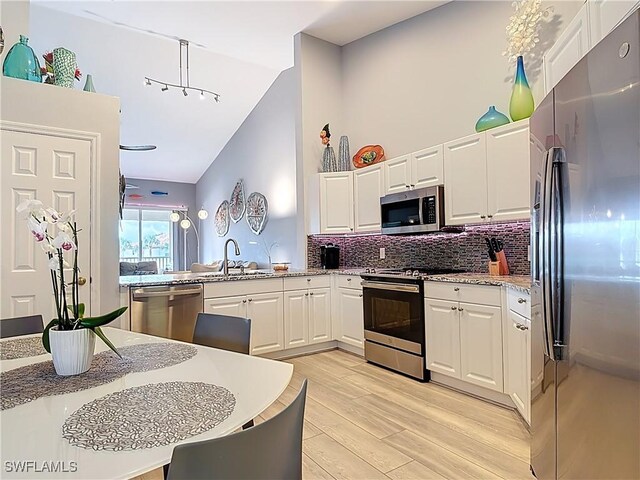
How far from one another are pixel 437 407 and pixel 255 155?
624cm

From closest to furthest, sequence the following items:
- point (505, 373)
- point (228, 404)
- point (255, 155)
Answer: point (228, 404) → point (505, 373) → point (255, 155)

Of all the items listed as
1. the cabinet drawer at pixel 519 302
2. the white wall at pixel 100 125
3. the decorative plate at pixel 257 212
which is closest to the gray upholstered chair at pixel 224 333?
the white wall at pixel 100 125

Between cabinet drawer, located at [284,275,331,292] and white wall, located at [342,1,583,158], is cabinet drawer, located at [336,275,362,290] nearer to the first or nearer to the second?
cabinet drawer, located at [284,275,331,292]

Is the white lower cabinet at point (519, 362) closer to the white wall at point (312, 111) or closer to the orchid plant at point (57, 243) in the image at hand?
the orchid plant at point (57, 243)

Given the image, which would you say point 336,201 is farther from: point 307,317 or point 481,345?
point 481,345

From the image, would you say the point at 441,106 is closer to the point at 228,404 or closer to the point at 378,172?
the point at 378,172

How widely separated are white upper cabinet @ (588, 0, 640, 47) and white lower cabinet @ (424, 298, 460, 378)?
6.30 feet

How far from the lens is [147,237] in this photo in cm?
1002

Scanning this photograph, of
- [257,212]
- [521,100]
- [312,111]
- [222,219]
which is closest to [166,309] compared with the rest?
[312,111]

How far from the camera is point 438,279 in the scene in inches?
122

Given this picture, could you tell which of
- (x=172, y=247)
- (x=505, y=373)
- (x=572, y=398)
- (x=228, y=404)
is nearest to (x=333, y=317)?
Result: (x=505, y=373)

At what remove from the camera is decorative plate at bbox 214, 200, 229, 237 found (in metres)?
8.85

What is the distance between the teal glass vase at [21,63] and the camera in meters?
2.79

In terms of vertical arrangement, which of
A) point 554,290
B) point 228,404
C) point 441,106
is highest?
point 441,106
